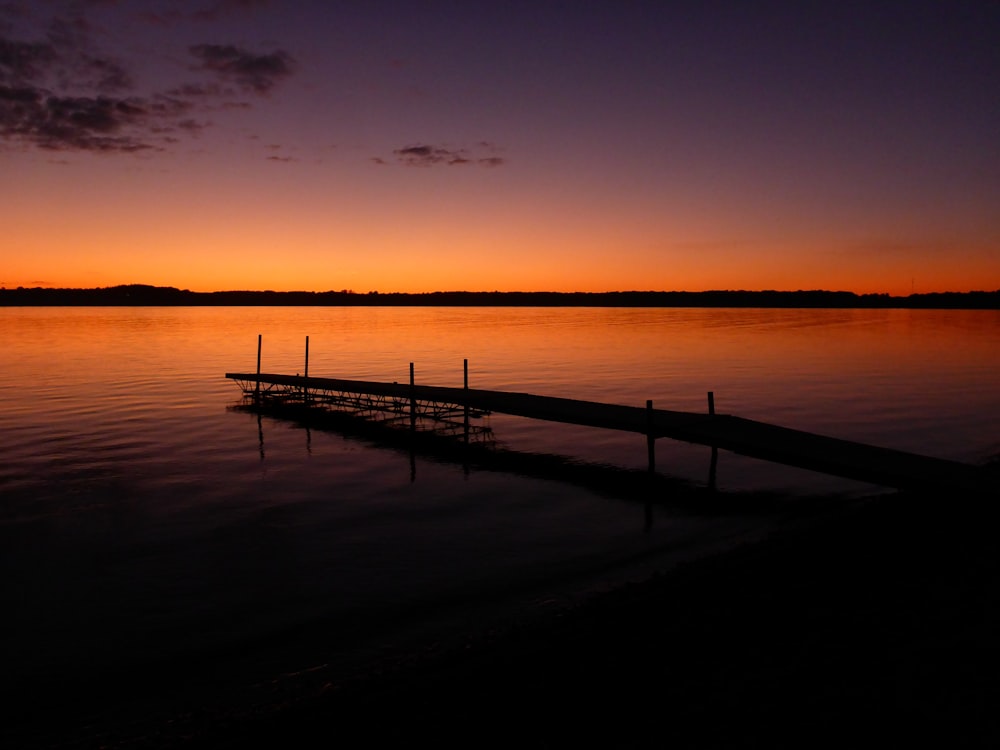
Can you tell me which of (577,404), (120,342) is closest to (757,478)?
(577,404)

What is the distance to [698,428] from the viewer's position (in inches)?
720

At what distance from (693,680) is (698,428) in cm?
1232

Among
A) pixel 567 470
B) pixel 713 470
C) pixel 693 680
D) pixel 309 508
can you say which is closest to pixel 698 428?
pixel 713 470

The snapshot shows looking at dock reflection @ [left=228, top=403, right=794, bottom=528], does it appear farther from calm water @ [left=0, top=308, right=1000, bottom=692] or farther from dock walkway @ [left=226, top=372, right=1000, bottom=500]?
dock walkway @ [left=226, top=372, right=1000, bottom=500]

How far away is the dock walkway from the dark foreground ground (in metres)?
3.57

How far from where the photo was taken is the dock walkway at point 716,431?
43.3 ft

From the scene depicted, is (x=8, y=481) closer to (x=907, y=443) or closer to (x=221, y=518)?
(x=221, y=518)

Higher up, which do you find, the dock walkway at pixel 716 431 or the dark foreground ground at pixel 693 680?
the dock walkway at pixel 716 431

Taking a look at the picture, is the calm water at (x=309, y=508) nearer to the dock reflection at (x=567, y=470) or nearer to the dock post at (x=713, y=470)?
the dock post at (x=713, y=470)

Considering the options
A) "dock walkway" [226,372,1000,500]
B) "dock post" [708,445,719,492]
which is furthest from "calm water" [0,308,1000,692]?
"dock walkway" [226,372,1000,500]

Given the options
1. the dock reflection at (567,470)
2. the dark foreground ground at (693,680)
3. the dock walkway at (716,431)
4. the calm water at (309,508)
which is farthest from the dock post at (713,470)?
the dark foreground ground at (693,680)

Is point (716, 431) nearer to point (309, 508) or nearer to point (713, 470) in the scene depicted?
point (713, 470)

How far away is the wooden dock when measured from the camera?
13250 millimetres

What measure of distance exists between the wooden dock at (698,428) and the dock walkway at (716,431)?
15 mm
